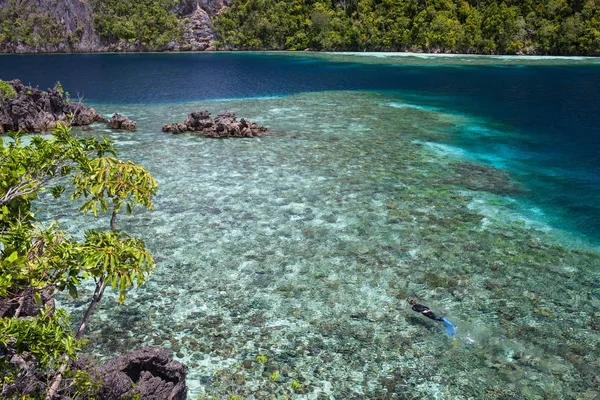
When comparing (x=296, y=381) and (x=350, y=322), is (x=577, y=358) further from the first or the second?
(x=296, y=381)

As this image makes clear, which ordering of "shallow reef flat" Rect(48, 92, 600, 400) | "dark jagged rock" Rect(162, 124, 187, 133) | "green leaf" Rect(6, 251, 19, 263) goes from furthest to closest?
"dark jagged rock" Rect(162, 124, 187, 133), "shallow reef flat" Rect(48, 92, 600, 400), "green leaf" Rect(6, 251, 19, 263)

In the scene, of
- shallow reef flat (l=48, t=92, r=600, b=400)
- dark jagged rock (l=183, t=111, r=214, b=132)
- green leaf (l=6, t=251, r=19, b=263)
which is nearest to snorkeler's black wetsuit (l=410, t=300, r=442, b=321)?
shallow reef flat (l=48, t=92, r=600, b=400)

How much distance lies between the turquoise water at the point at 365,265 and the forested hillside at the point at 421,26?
117 m

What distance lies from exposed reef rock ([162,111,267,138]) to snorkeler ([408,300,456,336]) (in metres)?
24.1

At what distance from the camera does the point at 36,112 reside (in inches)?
1500

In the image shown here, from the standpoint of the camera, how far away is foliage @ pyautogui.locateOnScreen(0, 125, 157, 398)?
20.1ft

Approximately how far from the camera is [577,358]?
12.5 m

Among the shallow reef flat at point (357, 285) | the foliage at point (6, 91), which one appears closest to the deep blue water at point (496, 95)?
the shallow reef flat at point (357, 285)

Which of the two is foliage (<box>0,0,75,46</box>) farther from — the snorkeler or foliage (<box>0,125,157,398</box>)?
foliage (<box>0,125,157,398</box>)

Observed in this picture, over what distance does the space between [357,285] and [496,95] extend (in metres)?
55.0

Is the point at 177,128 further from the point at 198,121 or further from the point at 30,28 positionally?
the point at 30,28

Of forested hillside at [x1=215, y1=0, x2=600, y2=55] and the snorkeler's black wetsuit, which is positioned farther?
forested hillside at [x1=215, y1=0, x2=600, y2=55]

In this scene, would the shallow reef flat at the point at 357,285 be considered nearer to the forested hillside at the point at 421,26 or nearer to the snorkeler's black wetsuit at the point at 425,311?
the snorkeler's black wetsuit at the point at 425,311

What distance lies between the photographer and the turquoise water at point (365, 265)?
12.1m
